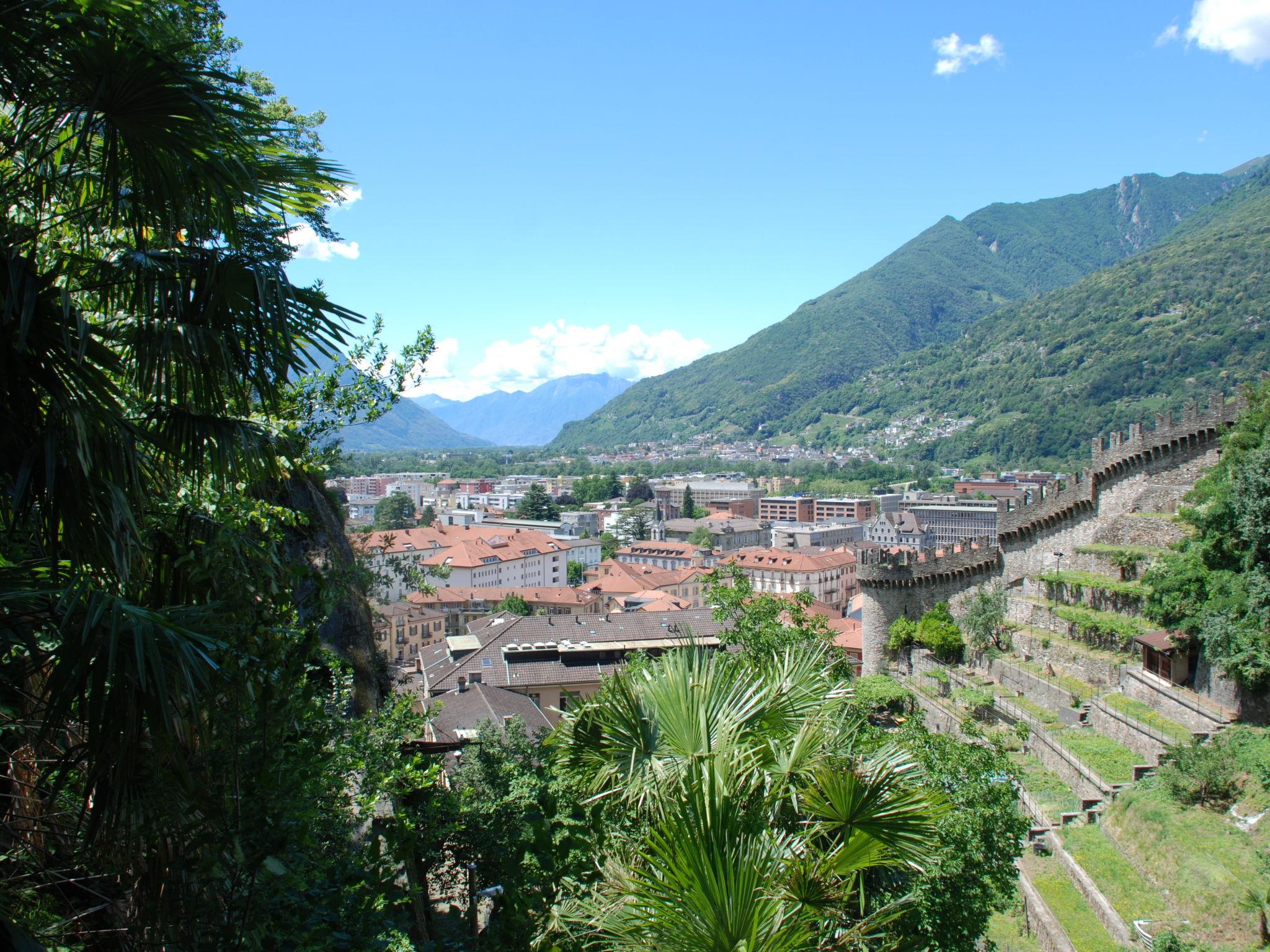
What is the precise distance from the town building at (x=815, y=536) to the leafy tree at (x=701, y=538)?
8.14 meters

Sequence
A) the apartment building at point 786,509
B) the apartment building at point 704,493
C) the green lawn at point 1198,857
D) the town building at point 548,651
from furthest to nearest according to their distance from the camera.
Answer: the apartment building at point 704,493
the apartment building at point 786,509
the town building at point 548,651
the green lawn at point 1198,857

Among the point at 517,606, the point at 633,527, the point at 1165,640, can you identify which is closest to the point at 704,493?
the point at 633,527

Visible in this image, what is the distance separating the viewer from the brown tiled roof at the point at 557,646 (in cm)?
2614

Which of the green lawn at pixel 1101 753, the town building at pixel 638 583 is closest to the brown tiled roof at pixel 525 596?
the town building at pixel 638 583

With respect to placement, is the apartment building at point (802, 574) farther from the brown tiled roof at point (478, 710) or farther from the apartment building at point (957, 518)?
the brown tiled roof at point (478, 710)

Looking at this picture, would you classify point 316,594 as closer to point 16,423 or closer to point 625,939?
point 16,423

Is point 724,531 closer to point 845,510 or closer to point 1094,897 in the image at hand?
point 845,510

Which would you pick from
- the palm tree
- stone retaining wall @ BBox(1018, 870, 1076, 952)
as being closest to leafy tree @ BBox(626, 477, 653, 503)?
stone retaining wall @ BBox(1018, 870, 1076, 952)

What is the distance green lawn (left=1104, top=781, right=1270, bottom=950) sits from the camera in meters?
10.0

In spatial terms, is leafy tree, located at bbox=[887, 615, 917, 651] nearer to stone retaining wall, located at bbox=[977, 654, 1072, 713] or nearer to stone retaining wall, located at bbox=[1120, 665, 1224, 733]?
stone retaining wall, located at bbox=[977, 654, 1072, 713]

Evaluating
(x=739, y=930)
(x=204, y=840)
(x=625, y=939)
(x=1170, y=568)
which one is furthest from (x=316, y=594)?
(x=1170, y=568)

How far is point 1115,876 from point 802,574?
50.8 metres

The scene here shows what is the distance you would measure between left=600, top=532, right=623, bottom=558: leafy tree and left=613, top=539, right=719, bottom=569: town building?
5481 mm

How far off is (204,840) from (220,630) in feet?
2.75
